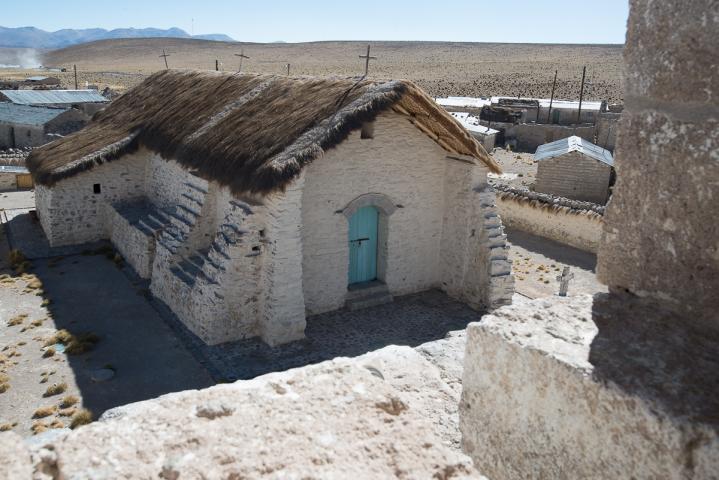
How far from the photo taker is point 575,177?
20.3 m

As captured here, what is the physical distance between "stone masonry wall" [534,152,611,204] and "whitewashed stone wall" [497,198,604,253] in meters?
2.76

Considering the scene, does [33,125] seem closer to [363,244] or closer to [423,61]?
[363,244]

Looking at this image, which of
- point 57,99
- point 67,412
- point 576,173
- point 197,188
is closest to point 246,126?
point 197,188

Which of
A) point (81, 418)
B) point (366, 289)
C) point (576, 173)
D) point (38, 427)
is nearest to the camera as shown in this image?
point (38, 427)

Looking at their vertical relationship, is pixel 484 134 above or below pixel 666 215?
below

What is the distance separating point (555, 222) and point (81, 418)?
45.1 ft

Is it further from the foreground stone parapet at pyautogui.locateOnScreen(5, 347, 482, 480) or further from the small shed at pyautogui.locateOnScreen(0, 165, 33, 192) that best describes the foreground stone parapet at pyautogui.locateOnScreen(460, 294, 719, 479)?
the small shed at pyautogui.locateOnScreen(0, 165, 33, 192)

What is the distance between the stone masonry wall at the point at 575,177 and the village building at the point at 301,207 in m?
9.29

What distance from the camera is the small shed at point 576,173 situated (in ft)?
65.2

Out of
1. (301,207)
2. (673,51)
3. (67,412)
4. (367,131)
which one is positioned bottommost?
(67,412)

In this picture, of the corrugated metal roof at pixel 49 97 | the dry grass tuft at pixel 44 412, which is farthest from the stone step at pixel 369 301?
the corrugated metal roof at pixel 49 97

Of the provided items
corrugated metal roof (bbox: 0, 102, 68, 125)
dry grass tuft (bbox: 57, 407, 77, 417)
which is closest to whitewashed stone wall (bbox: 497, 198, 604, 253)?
dry grass tuft (bbox: 57, 407, 77, 417)

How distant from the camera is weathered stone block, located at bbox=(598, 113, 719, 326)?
7.14 ft

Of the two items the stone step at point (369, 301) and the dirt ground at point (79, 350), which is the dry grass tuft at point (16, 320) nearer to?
the dirt ground at point (79, 350)
